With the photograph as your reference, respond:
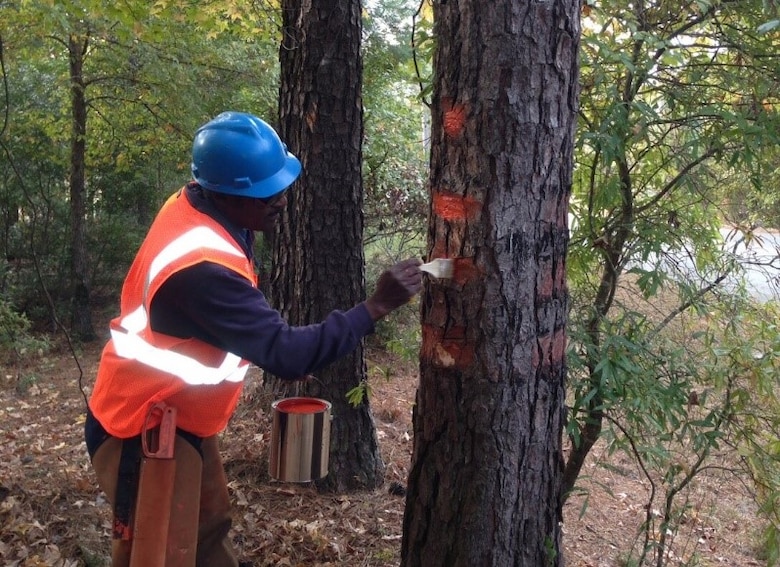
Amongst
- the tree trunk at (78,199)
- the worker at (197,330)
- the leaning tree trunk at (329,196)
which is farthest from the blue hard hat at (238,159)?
the tree trunk at (78,199)

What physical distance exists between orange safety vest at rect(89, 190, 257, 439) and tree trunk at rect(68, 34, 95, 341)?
8397 millimetres

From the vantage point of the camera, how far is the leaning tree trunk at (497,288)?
207 centimetres

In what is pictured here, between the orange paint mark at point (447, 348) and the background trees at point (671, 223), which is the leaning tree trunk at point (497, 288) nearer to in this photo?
the orange paint mark at point (447, 348)

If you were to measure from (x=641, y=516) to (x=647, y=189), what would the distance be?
2.96 m

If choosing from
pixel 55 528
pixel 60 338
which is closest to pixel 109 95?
pixel 60 338

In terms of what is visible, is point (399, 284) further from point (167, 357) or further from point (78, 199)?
point (78, 199)

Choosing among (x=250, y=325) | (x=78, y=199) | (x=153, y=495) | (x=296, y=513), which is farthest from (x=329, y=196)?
(x=78, y=199)

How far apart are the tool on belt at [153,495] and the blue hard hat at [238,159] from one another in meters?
0.88

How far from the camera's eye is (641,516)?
→ 5.00 metres

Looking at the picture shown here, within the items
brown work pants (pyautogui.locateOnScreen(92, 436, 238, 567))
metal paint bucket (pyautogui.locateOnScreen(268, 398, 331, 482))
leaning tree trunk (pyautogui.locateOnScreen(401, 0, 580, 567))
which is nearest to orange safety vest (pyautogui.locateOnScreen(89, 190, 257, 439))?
brown work pants (pyautogui.locateOnScreen(92, 436, 238, 567))

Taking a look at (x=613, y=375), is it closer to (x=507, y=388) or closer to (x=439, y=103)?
(x=507, y=388)

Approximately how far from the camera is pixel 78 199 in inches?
421

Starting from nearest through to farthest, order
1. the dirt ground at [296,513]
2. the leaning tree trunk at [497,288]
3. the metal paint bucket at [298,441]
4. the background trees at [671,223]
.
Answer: the leaning tree trunk at [497,288]
the background trees at [671,223]
the metal paint bucket at [298,441]
the dirt ground at [296,513]

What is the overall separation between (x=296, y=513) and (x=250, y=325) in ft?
7.43
